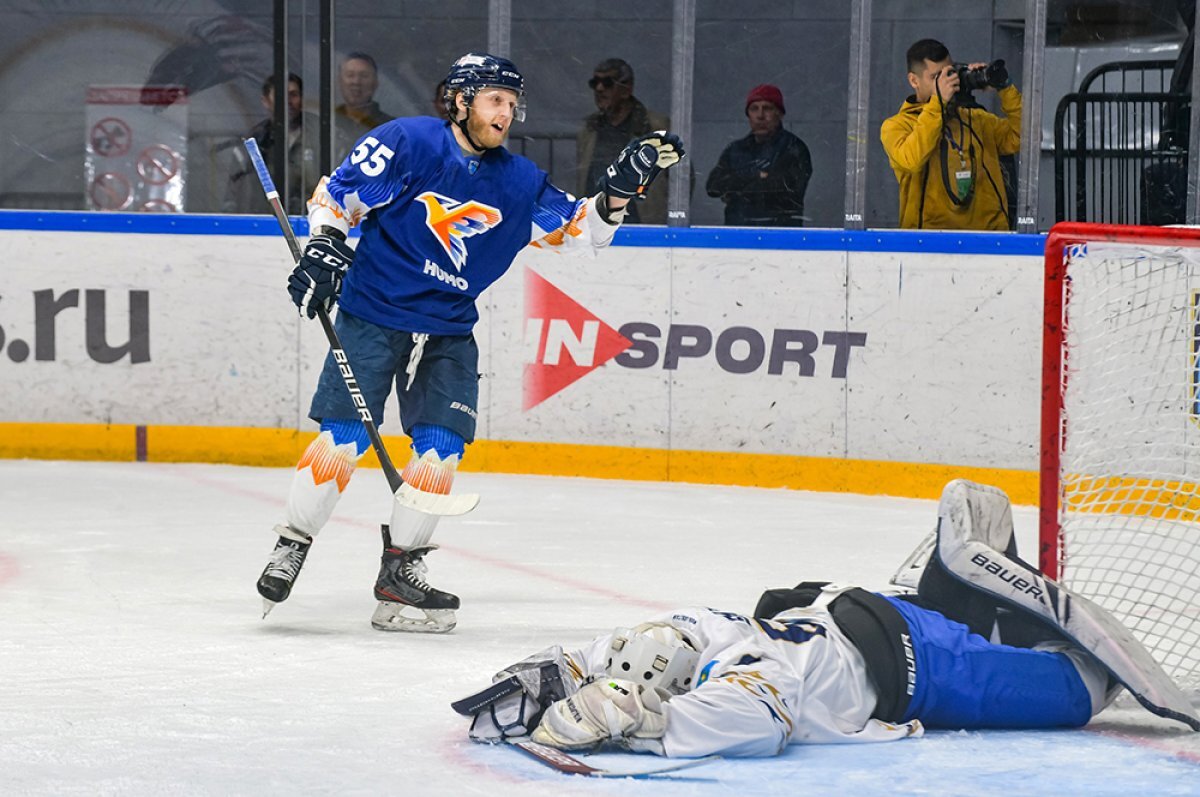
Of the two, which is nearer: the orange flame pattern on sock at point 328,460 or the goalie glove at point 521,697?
the goalie glove at point 521,697

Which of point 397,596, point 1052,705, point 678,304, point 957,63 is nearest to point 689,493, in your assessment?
point 678,304

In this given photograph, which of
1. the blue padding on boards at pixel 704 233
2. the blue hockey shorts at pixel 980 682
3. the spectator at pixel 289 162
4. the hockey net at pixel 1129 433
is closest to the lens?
the blue hockey shorts at pixel 980 682

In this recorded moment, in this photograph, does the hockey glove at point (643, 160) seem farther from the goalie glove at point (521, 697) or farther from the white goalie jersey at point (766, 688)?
the goalie glove at point (521, 697)

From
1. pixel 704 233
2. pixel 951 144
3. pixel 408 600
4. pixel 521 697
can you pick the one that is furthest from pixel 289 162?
pixel 521 697

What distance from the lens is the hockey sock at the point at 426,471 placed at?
154 inches

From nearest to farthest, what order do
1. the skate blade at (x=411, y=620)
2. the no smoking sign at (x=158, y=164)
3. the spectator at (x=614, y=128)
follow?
the skate blade at (x=411, y=620) < the spectator at (x=614, y=128) < the no smoking sign at (x=158, y=164)

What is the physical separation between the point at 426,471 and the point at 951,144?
8.79 ft

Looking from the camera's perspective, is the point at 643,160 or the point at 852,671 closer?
the point at 852,671

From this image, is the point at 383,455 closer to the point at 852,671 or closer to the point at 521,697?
the point at 521,697

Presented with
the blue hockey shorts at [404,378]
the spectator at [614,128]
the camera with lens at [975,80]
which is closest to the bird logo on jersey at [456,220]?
the blue hockey shorts at [404,378]

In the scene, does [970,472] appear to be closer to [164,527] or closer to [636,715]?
[164,527]

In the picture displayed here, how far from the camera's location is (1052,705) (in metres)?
3.01

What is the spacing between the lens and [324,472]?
3.91 metres

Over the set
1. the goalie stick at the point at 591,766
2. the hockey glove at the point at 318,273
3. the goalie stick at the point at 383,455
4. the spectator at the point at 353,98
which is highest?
the spectator at the point at 353,98
